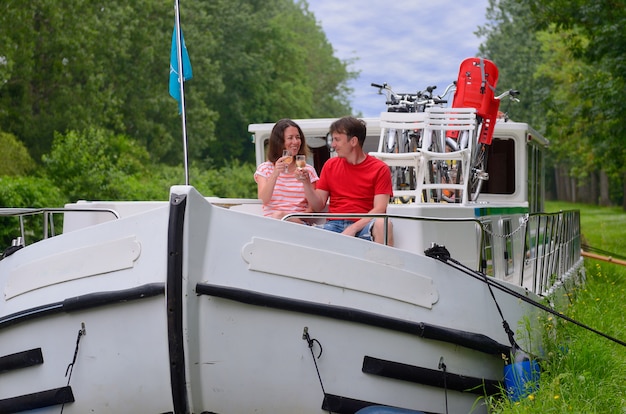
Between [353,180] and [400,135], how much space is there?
7.08ft

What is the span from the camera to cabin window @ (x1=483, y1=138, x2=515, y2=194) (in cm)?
1060

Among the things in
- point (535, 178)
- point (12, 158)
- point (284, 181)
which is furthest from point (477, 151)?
point (12, 158)

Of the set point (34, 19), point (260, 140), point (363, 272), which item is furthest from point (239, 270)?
point (34, 19)

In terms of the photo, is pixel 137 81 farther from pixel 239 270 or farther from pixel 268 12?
pixel 239 270

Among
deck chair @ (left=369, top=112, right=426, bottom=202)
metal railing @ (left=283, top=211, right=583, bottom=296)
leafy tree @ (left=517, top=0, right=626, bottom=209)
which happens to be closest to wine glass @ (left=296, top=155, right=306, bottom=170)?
metal railing @ (left=283, top=211, right=583, bottom=296)

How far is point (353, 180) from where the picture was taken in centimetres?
696

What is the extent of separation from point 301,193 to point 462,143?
2.22 m

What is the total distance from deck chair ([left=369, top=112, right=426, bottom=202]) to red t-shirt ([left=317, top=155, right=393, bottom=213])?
1.05 meters

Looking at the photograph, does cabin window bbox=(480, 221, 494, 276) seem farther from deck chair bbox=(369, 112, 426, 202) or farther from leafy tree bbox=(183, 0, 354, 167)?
leafy tree bbox=(183, 0, 354, 167)

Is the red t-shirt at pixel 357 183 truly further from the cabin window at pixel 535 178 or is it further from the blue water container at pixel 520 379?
the cabin window at pixel 535 178

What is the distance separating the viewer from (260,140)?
1044 centimetres

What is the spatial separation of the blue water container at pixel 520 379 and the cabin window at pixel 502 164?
14.3 ft

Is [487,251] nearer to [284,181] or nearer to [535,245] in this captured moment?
[284,181]

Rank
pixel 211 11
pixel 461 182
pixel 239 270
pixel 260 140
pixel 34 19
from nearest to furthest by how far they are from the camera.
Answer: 1. pixel 239 270
2. pixel 461 182
3. pixel 260 140
4. pixel 34 19
5. pixel 211 11
